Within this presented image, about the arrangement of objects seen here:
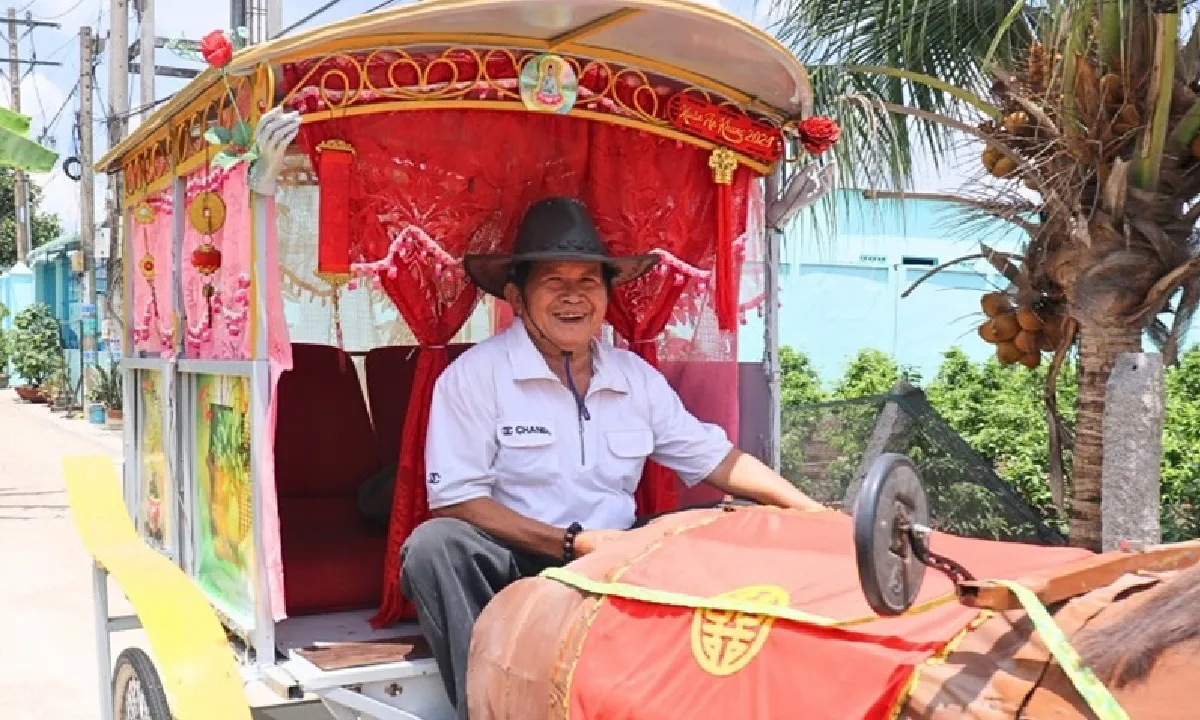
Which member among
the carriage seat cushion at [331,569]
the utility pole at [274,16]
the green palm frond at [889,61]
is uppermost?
the utility pole at [274,16]

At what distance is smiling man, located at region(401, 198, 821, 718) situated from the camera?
2904mm

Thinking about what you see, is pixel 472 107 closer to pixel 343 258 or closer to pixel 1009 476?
pixel 343 258

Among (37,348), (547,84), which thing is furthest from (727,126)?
(37,348)

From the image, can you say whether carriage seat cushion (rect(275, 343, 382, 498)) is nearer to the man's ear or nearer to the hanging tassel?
the man's ear

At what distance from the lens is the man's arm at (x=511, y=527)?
304 cm

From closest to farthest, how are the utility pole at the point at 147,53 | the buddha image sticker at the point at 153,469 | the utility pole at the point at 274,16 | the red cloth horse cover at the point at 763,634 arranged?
the red cloth horse cover at the point at 763,634, the buddha image sticker at the point at 153,469, the utility pole at the point at 274,16, the utility pole at the point at 147,53

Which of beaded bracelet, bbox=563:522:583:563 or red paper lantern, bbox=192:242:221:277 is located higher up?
red paper lantern, bbox=192:242:221:277

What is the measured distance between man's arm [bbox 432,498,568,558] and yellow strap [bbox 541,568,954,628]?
411 millimetres

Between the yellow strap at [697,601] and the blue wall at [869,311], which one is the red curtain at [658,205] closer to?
the yellow strap at [697,601]

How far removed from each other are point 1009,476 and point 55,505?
27.8 ft

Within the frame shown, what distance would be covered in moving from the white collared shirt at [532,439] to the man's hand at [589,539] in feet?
1.04

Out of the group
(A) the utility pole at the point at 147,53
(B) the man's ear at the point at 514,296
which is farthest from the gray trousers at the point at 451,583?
(A) the utility pole at the point at 147,53

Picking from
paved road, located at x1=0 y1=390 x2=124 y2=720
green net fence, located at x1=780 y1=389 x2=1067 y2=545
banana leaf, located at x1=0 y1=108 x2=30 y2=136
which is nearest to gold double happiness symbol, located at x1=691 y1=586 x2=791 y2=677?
green net fence, located at x1=780 y1=389 x2=1067 y2=545

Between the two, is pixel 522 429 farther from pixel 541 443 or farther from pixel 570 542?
pixel 570 542
